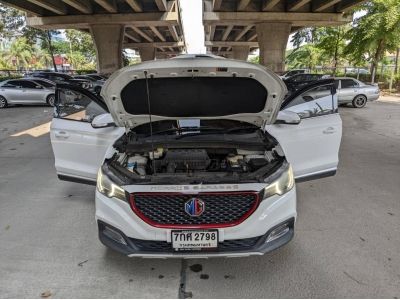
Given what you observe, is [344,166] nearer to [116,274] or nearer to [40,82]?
[116,274]

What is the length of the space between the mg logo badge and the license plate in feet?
0.43

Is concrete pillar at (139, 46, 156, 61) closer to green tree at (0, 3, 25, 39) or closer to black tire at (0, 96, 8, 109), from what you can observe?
green tree at (0, 3, 25, 39)

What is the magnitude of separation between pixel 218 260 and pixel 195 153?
987 millimetres

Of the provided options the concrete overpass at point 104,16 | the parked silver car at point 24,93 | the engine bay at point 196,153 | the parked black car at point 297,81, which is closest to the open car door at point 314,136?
the engine bay at point 196,153

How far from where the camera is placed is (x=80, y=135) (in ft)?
13.2

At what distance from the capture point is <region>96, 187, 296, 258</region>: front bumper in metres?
2.52

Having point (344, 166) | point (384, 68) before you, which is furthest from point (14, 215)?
point (384, 68)

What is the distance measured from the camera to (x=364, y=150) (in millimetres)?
6969

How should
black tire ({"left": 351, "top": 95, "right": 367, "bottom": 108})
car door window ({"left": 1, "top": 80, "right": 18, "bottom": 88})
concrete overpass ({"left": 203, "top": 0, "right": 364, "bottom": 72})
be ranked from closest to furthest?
black tire ({"left": 351, "top": 95, "right": 367, "bottom": 108}), car door window ({"left": 1, "top": 80, "right": 18, "bottom": 88}), concrete overpass ({"left": 203, "top": 0, "right": 364, "bottom": 72})

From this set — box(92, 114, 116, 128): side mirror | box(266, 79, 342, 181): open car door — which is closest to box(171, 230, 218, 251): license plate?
box(266, 79, 342, 181): open car door

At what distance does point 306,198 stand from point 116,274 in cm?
267

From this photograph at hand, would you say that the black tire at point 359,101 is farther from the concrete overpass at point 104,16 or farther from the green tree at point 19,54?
the green tree at point 19,54

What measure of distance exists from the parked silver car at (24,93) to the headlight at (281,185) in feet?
47.2

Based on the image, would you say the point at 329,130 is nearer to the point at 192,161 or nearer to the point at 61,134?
the point at 192,161
